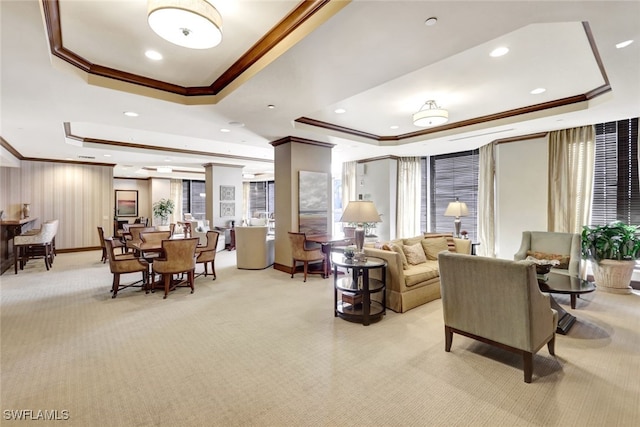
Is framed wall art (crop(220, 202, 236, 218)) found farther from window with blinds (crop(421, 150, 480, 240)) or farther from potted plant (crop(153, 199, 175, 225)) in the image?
window with blinds (crop(421, 150, 480, 240))

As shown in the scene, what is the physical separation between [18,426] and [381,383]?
2.48 meters

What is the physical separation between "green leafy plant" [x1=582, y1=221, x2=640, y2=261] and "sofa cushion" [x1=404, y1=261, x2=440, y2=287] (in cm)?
271

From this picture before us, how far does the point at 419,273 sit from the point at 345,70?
8.94ft

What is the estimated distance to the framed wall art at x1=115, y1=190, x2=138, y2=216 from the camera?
43.2 feet

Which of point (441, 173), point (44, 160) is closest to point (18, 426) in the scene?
point (441, 173)

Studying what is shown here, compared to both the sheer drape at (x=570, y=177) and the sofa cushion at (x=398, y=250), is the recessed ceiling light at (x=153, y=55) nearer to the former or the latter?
the sofa cushion at (x=398, y=250)

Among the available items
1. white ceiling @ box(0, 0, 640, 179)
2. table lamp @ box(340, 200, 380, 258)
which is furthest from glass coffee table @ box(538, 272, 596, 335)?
white ceiling @ box(0, 0, 640, 179)

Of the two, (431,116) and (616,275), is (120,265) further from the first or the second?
(616,275)

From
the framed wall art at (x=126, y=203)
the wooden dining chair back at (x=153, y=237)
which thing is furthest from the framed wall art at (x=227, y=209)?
the framed wall art at (x=126, y=203)

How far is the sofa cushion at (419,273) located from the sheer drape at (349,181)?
16.3 feet

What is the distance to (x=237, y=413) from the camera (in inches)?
81.3

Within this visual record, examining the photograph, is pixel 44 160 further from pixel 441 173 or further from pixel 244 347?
pixel 441 173

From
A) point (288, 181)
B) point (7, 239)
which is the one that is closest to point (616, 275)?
point (288, 181)

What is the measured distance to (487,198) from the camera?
6762 millimetres
